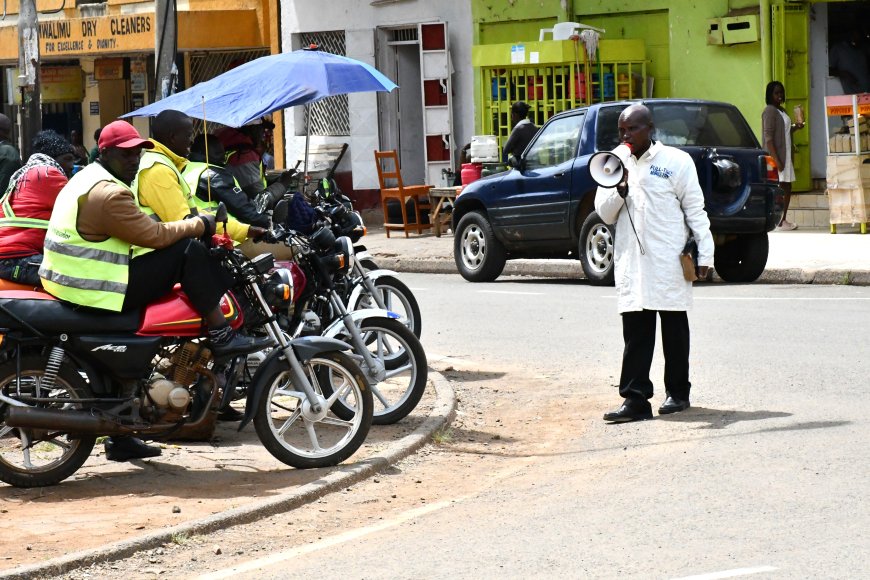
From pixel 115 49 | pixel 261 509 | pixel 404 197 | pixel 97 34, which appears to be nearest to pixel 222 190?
pixel 261 509

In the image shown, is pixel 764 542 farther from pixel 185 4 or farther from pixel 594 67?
pixel 185 4

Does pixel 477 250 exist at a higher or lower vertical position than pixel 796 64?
lower

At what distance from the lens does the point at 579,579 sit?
5.80 m

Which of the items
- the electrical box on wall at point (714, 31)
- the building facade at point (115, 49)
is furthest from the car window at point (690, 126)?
the building facade at point (115, 49)

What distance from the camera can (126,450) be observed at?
27.8 feet

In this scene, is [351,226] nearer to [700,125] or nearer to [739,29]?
[700,125]

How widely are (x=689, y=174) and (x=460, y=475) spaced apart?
2.35 meters

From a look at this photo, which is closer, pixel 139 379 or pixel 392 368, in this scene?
pixel 139 379

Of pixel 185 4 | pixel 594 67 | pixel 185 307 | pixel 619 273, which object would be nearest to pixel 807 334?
pixel 619 273

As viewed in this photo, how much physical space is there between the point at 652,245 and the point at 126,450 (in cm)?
319

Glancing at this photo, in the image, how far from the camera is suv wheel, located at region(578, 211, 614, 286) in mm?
16453

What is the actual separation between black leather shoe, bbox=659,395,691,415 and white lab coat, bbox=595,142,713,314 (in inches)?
22.2

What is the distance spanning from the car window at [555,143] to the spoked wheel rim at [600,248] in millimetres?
918

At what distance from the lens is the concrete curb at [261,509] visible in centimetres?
633
